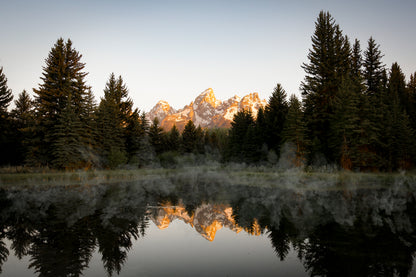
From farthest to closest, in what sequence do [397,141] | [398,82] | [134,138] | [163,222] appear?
[398,82] < [134,138] < [397,141] < [163,222]

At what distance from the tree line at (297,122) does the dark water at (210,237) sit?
52.4 ft

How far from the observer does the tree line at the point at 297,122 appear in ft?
98.0

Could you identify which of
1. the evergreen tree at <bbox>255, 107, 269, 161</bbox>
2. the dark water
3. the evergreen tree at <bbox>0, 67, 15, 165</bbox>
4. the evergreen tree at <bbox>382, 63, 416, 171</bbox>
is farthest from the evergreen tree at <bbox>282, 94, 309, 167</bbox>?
the evergreen tree at <bbox>0, 67, 15, 165</bbox>

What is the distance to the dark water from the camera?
6492 millimetres

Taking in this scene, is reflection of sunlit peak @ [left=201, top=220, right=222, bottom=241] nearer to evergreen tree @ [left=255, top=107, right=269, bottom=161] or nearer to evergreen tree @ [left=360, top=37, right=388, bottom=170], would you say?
evergreen tree @ [left=360, top=37, right=388, bottom=170]

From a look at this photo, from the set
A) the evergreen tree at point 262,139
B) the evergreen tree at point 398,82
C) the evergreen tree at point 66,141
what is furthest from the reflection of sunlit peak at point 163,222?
the evergreen tree at point 398,82

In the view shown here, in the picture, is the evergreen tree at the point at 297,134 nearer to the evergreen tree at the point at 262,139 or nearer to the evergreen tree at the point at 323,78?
the evergreen tree at the point at 323,78

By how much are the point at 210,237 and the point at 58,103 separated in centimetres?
3042

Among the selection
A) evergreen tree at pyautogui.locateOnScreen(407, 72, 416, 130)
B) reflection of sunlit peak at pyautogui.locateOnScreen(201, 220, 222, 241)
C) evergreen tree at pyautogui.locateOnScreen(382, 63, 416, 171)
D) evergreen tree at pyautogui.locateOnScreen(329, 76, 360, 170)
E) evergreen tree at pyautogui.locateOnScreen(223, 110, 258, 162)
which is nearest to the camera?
reflection of sunlit peak at pyautogui.locateOnScreen(201, 220, 222, 241)

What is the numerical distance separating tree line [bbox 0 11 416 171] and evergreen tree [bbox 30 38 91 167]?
0.10 metres

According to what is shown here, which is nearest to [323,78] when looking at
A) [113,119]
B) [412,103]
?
[412,103]

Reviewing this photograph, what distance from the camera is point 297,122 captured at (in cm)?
3297

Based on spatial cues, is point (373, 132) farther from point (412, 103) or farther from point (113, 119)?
point (113, 119)

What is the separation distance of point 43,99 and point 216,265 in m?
32.9
